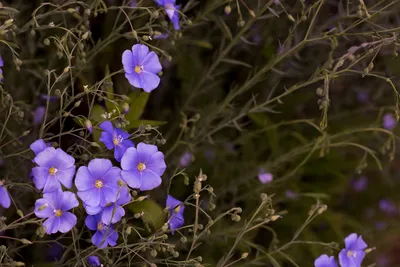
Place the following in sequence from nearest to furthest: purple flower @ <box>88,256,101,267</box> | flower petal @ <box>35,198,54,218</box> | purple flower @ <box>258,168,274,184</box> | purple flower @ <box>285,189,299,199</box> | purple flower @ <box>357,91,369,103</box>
Answer: flower petal @ <box>35,198,54,218</box> → purple flower @ <box>88,256,101,267</box> → purple flower @ <box>258,168,274,184</box> → purple flower @ <box>285,189,299,199</box> → purple flower @ <box>357,91,369,103</box>

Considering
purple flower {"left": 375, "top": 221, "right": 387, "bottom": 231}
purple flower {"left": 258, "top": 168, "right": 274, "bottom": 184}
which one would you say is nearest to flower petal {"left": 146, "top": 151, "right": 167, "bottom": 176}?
purple flower {"left": 258, "top": 168, "right": 274, "bottom": 184}

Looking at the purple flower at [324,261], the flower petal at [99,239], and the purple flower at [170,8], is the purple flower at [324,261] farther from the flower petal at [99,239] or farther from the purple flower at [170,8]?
the purple flower at [170,8]

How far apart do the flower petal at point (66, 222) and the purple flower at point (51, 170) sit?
44 millimetres

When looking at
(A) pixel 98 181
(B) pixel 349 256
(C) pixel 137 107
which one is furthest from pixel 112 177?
(B) pixel 349 256

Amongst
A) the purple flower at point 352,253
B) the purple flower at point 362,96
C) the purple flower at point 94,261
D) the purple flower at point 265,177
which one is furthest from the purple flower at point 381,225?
the purple flower at point 94,261

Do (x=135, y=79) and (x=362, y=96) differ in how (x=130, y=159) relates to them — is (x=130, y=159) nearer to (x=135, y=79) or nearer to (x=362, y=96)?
(x=135, y=79)

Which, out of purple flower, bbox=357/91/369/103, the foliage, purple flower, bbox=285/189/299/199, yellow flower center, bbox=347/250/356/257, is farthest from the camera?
purple flower, bbox=357/91/369/103

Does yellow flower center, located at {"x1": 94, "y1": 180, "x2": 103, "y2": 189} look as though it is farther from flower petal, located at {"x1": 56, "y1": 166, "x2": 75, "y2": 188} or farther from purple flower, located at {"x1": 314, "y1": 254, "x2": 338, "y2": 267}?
purple flower, located at {"x1": 314, "y1": 254, "x2": 338, "y2": 267}

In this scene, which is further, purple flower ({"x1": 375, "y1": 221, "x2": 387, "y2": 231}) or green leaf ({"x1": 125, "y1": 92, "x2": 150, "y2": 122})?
purple flower ({"x1": 375, "y1": 221, "x2": 387, "y2": 231})

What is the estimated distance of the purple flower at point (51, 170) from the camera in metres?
0.82

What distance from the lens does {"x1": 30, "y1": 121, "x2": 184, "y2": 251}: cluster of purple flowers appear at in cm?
83

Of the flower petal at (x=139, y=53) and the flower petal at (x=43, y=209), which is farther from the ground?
the flower petal at (x=139, y=53)

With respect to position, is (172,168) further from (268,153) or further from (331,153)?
(331,153)

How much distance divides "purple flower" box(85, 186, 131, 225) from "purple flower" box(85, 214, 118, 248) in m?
0.02
